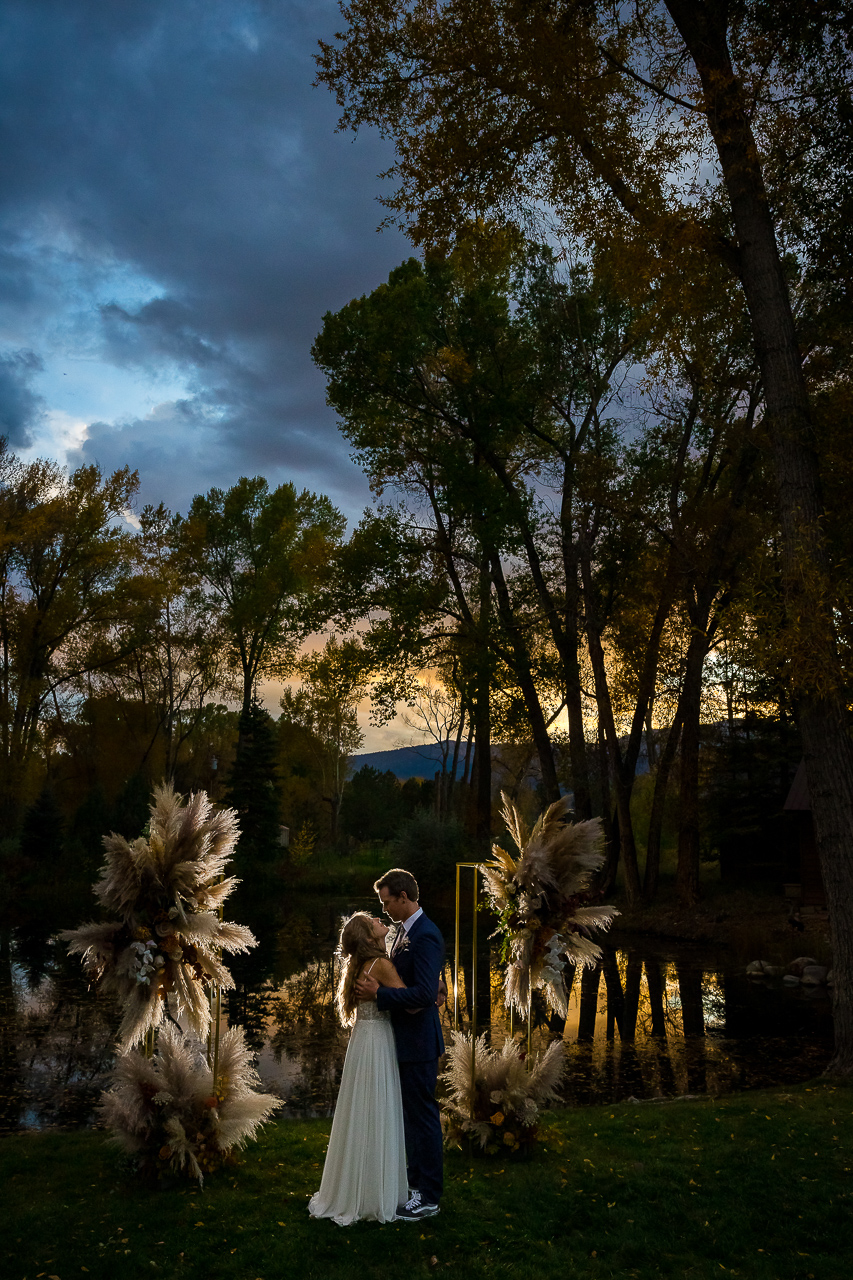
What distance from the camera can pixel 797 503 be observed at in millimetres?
9602

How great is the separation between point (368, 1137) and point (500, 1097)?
1.59 m

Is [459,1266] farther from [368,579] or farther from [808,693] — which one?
[368,579]

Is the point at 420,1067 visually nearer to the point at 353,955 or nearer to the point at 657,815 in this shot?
the point at 353,955

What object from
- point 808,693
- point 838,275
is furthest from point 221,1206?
point 838,275

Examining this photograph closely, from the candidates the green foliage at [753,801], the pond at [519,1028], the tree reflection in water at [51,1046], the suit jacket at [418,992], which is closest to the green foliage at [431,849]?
the green foliage at [753,801]

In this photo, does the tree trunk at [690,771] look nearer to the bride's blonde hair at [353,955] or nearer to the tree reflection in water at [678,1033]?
the tree reflection in water at [678,1033]

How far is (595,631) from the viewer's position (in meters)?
24.3

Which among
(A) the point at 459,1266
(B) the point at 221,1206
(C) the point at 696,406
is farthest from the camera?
(C) the point at 696,406

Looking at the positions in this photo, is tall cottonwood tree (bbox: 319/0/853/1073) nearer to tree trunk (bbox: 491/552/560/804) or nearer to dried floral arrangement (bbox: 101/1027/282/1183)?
dried floral arrangement (bbox: 101/1027/282/1183)

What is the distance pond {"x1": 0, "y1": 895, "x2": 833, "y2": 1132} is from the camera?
9.69 metres

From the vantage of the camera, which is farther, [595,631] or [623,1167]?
[595,631]

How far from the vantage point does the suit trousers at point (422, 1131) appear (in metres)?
5.28

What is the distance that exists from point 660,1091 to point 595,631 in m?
15.5

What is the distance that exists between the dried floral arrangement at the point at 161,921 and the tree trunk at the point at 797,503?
583cm
